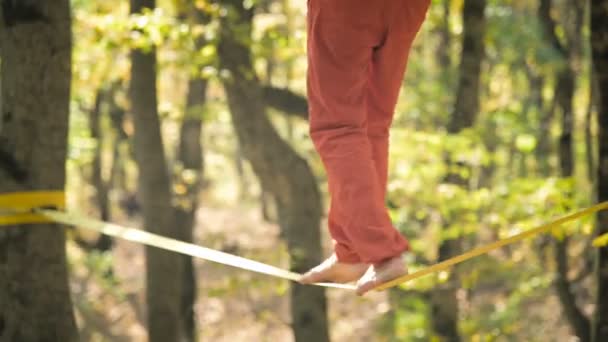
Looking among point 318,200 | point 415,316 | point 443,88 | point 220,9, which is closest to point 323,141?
point 220,9

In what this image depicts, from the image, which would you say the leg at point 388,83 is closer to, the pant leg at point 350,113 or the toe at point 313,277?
the pant leg at point 350,113

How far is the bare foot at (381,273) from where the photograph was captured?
3.07 meters

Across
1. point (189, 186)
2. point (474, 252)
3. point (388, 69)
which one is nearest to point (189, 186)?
point (189, 186)

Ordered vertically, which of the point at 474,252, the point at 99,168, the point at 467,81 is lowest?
the point at 99,168

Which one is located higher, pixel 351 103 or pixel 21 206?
pixel 351 103

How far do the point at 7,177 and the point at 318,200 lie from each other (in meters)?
3.66

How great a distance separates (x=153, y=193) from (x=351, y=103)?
4384mm

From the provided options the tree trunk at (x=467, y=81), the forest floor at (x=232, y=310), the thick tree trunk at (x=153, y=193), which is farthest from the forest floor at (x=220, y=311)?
the thick tree trunk at (x=153, y=193)

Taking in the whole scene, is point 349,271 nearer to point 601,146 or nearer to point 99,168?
point 601,146

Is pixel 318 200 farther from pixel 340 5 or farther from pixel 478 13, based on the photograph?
Answer: pixel 340 5

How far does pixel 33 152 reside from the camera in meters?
3.50

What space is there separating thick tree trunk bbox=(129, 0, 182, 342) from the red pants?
13.2 feet

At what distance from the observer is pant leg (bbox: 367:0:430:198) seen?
3230 millimetres

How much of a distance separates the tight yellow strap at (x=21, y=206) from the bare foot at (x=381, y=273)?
116 cm
